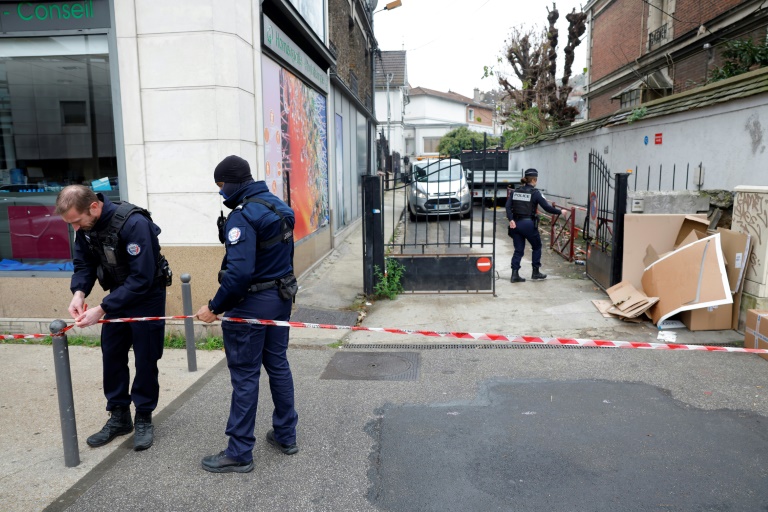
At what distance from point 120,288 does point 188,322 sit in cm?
161

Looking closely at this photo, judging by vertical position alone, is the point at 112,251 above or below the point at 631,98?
below

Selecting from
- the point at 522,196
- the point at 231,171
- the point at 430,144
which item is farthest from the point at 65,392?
the point at 430,144

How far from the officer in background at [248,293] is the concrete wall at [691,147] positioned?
630 cm

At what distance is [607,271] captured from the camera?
26.6 ft

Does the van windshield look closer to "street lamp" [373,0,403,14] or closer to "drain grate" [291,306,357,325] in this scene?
"drain grate" [291,306,357,325]

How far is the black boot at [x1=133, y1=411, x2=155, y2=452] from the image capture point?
155 inches

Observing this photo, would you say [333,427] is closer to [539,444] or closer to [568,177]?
[539,444]

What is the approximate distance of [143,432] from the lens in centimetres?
400

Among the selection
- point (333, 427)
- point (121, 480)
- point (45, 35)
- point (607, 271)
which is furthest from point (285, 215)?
point (607, 271)

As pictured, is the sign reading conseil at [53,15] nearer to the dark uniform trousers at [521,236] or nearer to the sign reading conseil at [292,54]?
the sign reading conseil at [292,54]

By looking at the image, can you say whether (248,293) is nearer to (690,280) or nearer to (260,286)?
(260,286)

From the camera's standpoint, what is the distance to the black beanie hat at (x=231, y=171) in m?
3.59

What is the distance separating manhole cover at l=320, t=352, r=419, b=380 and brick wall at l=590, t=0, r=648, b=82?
19038mm

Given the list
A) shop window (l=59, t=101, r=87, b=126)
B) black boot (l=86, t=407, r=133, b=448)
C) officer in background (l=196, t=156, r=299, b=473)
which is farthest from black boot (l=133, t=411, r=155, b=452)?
shop window (l=59, t=101, r=87, b=126)
